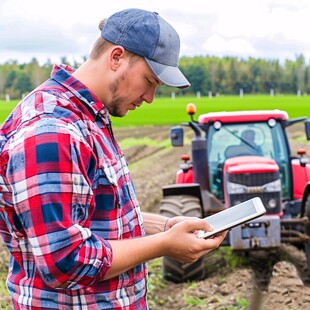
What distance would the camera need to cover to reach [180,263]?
617 cm

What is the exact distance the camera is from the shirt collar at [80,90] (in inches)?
76.3

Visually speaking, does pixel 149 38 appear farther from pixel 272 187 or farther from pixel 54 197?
pixel 272 187

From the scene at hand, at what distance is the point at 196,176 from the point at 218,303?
1.56 meters

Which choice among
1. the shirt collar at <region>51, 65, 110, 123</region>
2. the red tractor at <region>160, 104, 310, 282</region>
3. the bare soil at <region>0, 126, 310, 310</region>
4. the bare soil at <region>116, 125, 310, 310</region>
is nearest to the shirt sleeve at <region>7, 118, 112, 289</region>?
the shirt collar at <region>51, 65, 110, 123</region>

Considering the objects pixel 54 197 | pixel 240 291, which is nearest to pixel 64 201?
pixel 54 197

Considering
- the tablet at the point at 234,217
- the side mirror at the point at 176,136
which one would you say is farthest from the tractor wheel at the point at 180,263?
the tablet at the point at 234,217

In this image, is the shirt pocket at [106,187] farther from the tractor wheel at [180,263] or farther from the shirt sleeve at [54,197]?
the tractor wheel at [180,263]

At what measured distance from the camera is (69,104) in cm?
188

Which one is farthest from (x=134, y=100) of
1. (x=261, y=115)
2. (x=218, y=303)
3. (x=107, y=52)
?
(x=261, y=115)

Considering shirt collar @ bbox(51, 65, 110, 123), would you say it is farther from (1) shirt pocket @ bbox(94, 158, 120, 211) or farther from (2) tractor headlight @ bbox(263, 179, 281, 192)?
(2) tractor headlight @ bbox(263, 179, 281, 192)

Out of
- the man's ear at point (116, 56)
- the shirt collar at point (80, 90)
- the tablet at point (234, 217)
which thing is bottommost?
the tablet at point (234, 217)

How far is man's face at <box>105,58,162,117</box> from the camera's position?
195 centimetres

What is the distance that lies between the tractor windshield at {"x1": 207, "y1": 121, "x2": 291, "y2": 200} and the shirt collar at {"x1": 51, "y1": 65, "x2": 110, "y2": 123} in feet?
16.2

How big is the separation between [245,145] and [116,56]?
16.6 ft
